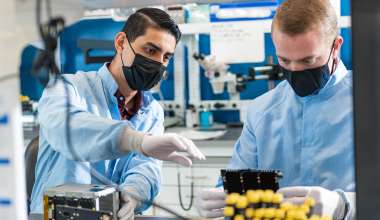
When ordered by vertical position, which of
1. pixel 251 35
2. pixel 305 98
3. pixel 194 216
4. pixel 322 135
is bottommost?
pixel 194 216

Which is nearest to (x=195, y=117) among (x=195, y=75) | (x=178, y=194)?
(x=195, y=75)

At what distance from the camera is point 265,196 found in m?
1.33

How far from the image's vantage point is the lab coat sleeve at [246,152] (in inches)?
55.9

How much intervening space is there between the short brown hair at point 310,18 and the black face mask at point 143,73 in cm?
43

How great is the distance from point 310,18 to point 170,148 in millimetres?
599

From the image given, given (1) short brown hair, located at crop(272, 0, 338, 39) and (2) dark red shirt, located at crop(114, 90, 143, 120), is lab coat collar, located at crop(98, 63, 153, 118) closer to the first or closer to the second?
(2) dark red shirt, located at crop(114, 90, 143, 120)

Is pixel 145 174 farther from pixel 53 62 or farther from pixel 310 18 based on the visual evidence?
pixel 310 18

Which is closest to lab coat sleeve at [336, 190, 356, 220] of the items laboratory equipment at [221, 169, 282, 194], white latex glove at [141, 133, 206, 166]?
laboratory equipment at [221, 169, 282, 194]

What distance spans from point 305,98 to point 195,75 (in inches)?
14.9

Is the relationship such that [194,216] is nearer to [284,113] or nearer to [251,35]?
[284,113]

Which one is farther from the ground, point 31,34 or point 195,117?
point 31,34

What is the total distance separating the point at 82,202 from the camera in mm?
1494

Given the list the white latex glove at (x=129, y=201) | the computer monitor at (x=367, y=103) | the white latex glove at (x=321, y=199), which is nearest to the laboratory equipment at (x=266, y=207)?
the white latex glove at (x=321, y=199)

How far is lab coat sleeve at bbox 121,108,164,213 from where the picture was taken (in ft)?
4.93
